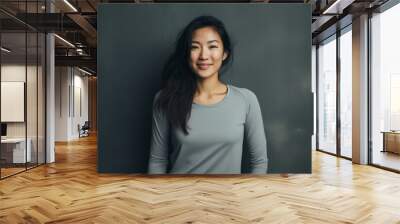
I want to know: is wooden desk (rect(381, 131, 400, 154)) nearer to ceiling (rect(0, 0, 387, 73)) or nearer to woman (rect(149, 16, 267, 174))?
ceiling (rect(0, 0, 387, 73))

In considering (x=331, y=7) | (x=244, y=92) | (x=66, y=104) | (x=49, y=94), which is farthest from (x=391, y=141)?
(x=66, y=104)

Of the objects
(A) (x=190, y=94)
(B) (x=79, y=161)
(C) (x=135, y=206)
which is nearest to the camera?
(C) (x=135, y=206)

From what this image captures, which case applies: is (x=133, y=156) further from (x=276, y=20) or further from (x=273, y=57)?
(x=276, y=20)

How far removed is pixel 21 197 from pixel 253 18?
174 inches

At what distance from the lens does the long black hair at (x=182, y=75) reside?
6.25 metres

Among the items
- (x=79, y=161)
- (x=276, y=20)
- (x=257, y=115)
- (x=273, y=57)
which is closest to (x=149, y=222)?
(x=257, y=115)

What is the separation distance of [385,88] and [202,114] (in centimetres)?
409

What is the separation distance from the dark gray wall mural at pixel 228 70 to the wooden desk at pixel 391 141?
9.03ft

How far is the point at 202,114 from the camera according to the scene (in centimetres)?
622

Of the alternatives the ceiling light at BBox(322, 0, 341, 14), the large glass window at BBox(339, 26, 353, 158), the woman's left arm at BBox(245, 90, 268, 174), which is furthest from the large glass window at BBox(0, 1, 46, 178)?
the large glass window at BBox(339, 26, 353, 158)

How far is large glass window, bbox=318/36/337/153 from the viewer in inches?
399

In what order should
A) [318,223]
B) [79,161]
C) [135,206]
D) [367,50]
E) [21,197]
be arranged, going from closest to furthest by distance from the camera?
[318,223]
[135,206]
[21,197]
[367,50]
[79,161]

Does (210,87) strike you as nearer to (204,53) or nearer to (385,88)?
(204,53)

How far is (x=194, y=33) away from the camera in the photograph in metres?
6.28
